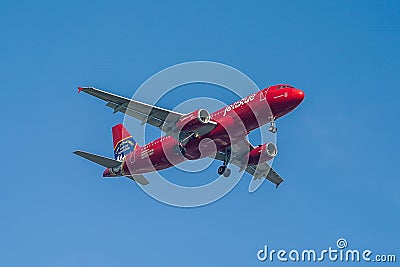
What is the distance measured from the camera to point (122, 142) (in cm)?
7681

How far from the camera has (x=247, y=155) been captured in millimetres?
68812

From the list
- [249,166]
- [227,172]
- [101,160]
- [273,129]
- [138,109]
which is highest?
[249,166]

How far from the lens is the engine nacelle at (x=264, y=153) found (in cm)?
6644

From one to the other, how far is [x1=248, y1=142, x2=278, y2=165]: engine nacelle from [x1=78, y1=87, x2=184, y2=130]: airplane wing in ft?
29.1

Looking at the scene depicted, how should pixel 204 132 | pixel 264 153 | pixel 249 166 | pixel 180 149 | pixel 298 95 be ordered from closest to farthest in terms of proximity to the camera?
pixel 298 95 < pixel 204 132 < pixel 180 149 < pixel 264 153 < pixel 249 166

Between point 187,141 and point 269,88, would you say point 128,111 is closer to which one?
point 187,141

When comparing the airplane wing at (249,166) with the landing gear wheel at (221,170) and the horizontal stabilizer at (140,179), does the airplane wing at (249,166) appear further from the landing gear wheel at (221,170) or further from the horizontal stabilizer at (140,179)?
the horizontal stabilizer at (140,179)

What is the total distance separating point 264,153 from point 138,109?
13.0 m

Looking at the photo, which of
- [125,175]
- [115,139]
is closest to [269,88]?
[125,175]

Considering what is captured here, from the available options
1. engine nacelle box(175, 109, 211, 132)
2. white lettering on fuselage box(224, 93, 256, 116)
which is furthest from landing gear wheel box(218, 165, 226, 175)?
engine nacelle box(175, 109, 211, 132)

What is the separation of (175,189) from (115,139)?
1587cm

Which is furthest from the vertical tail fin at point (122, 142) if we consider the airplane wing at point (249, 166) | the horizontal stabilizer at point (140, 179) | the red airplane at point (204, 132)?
the airplane wing at point (249, 166)

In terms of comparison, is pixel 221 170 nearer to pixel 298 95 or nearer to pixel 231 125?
pixel 231 125

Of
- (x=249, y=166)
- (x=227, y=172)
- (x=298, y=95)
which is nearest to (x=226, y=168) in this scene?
(x=227, y=172)
